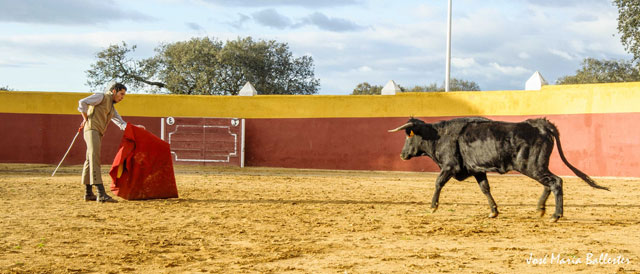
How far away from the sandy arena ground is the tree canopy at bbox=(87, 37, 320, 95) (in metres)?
23.6

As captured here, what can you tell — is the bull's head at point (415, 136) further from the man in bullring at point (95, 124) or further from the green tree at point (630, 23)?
the green tree at point (630, 23)

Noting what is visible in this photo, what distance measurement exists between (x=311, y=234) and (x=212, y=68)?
2813 centimetres

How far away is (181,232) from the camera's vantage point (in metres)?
5.96

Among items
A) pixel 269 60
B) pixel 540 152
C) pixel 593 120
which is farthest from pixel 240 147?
pixel 269 60

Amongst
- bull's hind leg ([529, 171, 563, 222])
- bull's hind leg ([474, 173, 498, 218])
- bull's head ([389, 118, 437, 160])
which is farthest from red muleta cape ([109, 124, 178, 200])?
bull's hind leg ([529, 171, 563, 222])

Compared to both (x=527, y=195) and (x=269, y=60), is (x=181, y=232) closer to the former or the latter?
(x=527, y=195)

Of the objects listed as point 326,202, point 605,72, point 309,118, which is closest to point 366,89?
point 605,72

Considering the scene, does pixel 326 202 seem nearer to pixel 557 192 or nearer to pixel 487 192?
pixel 487 192

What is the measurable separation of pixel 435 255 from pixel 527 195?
5.99 meters

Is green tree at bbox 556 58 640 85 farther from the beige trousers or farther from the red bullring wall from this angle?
the beige trousers

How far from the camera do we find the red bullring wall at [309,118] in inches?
624

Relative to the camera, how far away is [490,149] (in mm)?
7121

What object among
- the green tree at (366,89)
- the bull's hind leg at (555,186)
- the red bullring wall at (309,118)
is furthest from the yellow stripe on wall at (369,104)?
the green tree at (366,89)

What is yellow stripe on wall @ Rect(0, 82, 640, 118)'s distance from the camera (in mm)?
15070
